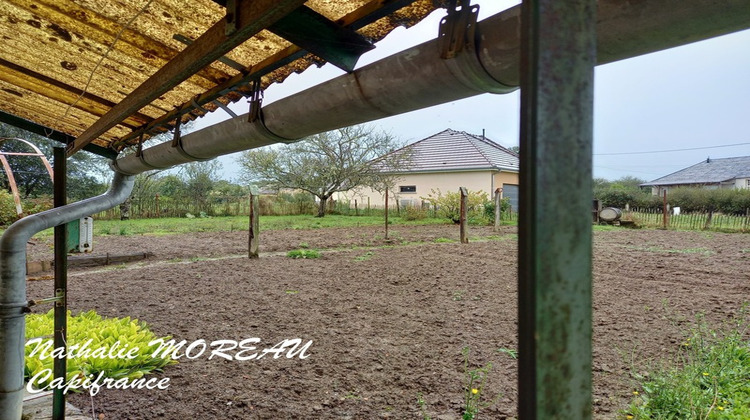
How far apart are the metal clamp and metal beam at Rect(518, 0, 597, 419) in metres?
0.44

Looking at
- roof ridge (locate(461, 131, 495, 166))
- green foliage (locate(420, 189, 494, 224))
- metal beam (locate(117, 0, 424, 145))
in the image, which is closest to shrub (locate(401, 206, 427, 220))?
green foliage (locate(420, 189, 494, 224))

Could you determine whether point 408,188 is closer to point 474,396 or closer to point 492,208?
point 492,208

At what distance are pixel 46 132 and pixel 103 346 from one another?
1624mm

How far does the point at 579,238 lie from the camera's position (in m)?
0.47

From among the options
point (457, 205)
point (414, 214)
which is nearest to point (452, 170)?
point (414, 214)

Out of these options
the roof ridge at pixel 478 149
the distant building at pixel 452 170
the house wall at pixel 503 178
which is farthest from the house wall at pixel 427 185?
the roof ridge at pixel 478 149

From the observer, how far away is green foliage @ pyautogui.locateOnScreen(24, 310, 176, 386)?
2.65 meters

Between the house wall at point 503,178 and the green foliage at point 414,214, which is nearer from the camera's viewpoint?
the green foliage at point 414,214

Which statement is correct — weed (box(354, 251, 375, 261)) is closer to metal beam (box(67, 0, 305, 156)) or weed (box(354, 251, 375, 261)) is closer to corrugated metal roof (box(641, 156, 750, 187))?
metal beam (box(67, 0, 305, 156))

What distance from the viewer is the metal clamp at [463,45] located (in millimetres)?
893

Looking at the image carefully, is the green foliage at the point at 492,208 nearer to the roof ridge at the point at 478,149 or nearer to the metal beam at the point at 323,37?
the roof ridge at the point at 478,149

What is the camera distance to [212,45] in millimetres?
1247

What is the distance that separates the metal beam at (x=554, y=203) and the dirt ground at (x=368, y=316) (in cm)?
208

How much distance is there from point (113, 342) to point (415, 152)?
64.4 feet
